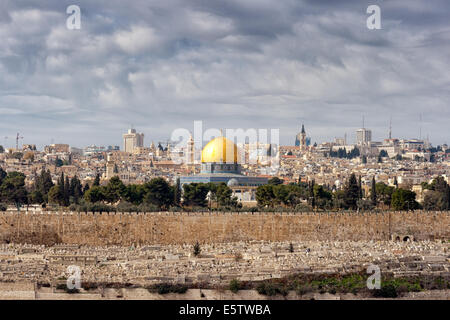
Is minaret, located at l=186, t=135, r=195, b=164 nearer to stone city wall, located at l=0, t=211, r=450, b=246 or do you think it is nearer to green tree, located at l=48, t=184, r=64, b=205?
green tree, located at l=48, t=184, r=64, b=205

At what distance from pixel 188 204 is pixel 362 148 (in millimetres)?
126283

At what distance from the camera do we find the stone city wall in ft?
102

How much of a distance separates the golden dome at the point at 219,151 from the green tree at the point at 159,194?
14.1 m

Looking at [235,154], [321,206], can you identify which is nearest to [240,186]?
[235,154]

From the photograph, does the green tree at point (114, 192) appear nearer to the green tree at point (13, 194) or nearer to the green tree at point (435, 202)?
the green tree at point (13, 194)

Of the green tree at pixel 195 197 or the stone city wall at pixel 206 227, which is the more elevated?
the green tree at pixel 195 197

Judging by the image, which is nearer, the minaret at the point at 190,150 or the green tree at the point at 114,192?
the green tree at the point at 114,192

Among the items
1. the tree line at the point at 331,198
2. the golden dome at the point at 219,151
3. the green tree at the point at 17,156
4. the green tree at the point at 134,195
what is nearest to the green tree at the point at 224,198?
the tree line at the point at 331,198

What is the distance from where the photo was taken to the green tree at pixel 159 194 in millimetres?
42475

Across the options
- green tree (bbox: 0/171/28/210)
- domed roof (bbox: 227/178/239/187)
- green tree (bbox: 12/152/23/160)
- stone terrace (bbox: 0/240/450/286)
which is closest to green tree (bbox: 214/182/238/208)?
green tree (bbox: 0/171/28/210)

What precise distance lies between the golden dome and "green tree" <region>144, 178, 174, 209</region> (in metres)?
14.1

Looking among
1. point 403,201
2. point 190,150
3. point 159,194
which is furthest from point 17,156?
point 403,201
